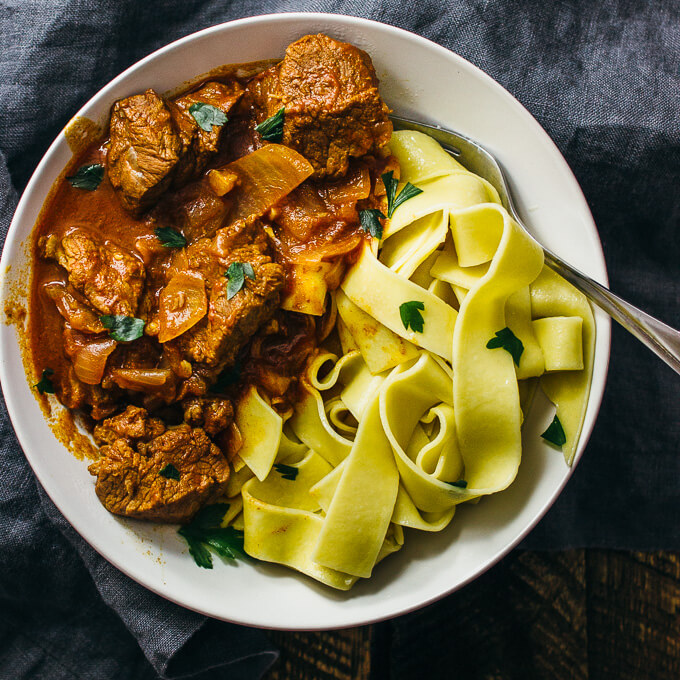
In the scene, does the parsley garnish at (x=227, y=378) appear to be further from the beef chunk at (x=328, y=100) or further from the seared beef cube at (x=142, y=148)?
the beef chunk at (x=328, y=100)

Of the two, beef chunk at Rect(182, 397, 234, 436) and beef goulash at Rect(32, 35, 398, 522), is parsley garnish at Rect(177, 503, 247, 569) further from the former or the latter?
beef chunk at Rect(182, 397, 234, 436)

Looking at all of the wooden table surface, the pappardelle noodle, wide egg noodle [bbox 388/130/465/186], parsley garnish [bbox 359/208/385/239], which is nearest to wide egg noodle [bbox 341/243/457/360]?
the pappardelle noodle

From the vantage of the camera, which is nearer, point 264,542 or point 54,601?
point 264,542

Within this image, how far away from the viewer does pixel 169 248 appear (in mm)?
3705

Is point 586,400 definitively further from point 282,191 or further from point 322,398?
point 282,191

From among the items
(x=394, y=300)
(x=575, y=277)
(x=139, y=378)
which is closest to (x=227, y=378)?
(x=139, y=378)

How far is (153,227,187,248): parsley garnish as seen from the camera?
3.68 m

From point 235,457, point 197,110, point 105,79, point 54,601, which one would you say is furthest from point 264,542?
point 105,79

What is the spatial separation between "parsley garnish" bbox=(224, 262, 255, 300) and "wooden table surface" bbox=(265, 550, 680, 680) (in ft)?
9.01

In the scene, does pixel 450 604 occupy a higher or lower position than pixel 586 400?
lower

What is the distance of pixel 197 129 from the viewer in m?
3.64

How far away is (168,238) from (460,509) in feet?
7.82

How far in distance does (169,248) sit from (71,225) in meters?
0.55

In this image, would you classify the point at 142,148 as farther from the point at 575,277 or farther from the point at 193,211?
the point at 575,277
